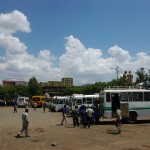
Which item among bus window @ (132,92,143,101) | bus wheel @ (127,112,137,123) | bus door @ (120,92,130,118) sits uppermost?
bus window @ (132,92,143,101)

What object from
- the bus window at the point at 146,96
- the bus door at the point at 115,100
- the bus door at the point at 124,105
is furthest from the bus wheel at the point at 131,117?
the bus window at the point at 146,96

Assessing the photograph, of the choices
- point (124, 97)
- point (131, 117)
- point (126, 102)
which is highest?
point (124, 97)

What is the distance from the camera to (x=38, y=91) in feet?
448

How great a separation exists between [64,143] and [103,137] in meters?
3.29

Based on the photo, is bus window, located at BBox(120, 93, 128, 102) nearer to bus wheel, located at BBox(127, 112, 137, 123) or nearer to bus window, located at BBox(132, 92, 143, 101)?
bus window, located at BBox(132, 92, 143, 101)

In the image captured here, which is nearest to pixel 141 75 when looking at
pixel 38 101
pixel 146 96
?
pixel 38 101

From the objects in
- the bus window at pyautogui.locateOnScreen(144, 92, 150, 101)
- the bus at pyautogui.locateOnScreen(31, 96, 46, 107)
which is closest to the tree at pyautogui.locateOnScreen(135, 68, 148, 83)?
the bus at pyautogui.locateOnScreen(31, 96, 46, 107)

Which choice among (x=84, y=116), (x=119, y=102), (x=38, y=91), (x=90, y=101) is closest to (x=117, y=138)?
(x=84, y=116)

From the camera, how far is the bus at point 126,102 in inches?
1226

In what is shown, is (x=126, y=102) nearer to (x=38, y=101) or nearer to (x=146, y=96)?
(x=146, y=96)

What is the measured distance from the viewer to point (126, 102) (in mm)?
31297

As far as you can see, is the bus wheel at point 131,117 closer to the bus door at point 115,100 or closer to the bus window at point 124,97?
the bus window at point 124,97

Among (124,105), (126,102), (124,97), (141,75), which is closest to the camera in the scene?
(124,105)

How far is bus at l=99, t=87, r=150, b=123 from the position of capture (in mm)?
31141
